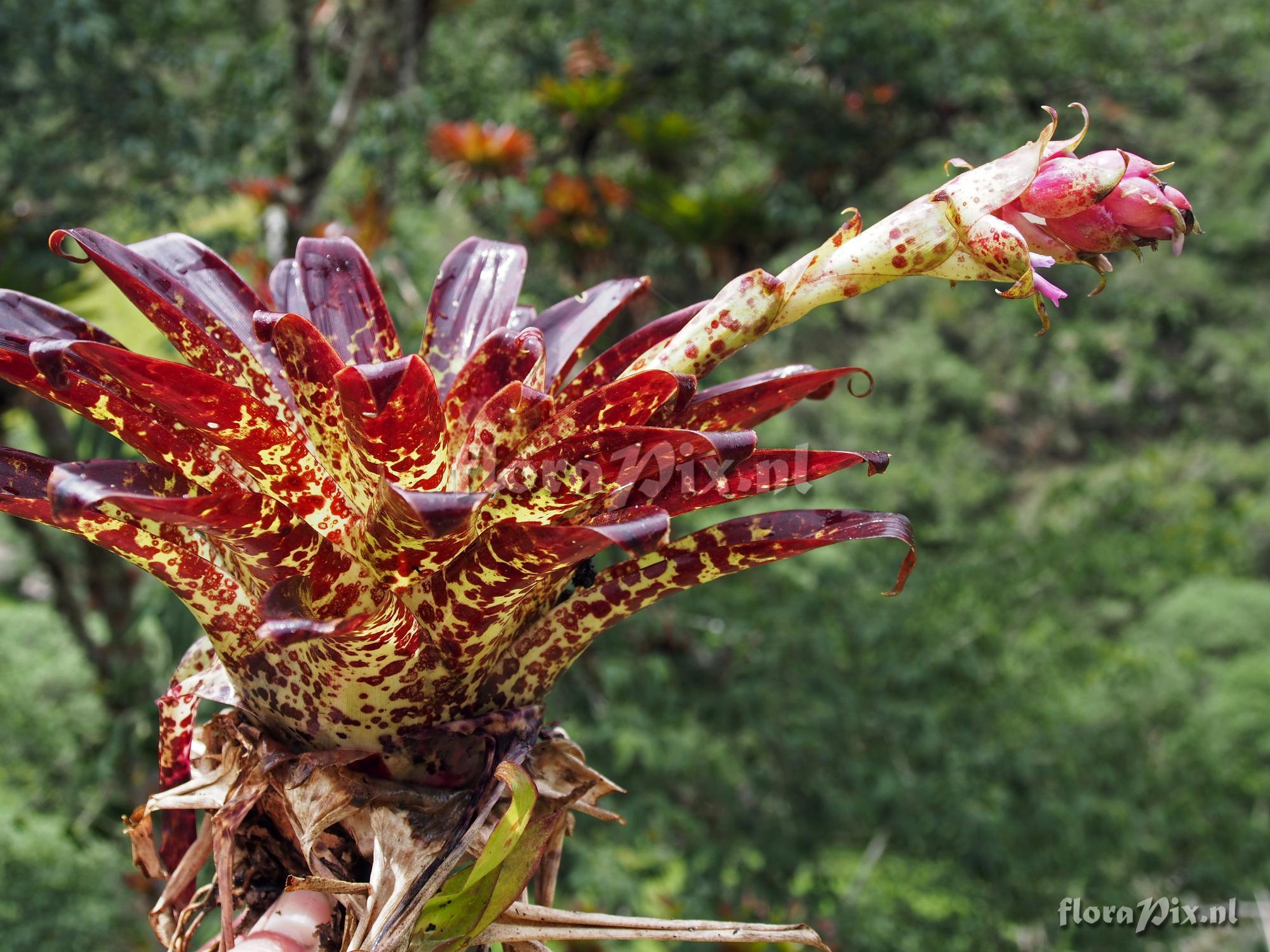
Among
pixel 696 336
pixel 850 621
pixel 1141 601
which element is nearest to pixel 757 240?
pixel 850 621

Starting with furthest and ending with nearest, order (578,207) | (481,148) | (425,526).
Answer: (578,207)
(481,148)
(425,526)

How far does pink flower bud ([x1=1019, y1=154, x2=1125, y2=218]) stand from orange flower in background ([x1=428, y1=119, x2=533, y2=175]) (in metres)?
2.89

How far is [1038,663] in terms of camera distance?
3.86m

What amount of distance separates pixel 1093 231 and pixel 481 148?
2917mm

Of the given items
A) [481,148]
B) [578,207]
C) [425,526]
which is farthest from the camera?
[578,207]

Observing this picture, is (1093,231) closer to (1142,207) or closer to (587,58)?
(1142,207)

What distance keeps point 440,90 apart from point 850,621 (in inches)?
95.1

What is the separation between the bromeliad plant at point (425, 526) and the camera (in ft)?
1.35

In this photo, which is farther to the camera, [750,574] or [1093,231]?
[750,574]

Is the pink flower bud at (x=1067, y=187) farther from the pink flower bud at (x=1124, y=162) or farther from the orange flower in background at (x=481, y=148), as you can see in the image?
the orange flower in background at (x=481, y=148)

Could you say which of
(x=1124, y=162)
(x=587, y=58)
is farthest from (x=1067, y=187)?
(x=587, y=58)

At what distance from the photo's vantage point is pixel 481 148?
311cm

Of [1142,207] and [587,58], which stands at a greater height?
[1142,207]

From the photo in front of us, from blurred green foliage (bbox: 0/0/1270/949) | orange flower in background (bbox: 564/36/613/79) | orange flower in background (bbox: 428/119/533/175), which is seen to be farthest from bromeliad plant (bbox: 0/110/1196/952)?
orange flower in background (bbox: 564/36/613/79)
